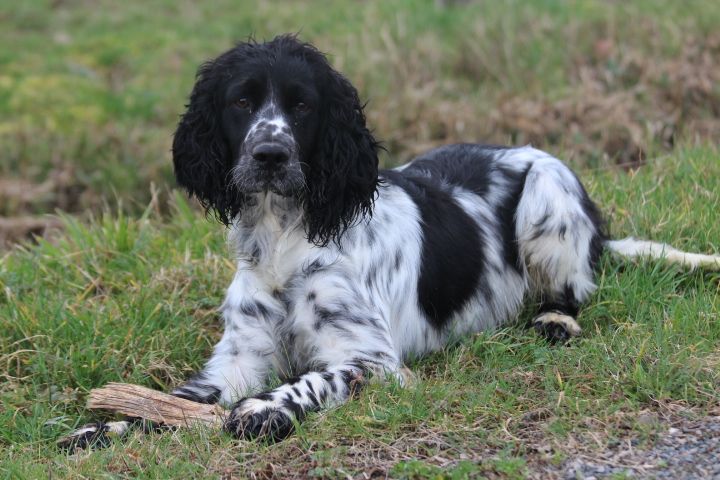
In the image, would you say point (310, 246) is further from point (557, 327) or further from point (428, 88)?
point (428, 88)

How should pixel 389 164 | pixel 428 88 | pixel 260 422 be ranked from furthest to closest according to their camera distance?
pixel 428 88
pixel 389 164
pixel 260 422

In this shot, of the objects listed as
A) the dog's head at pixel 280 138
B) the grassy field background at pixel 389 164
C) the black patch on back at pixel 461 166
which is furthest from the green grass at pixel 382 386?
the dog's head at pixel 280 138

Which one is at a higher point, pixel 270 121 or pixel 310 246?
pixel 270 121

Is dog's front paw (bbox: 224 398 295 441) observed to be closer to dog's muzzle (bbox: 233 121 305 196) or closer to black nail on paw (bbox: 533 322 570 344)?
dog's muzzle (bbox: 233 121 305 196)

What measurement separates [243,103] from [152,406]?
131 cm

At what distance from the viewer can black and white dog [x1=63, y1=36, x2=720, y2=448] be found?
15.2 ft

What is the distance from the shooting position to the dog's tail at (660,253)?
217 inches

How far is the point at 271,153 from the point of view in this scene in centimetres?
452

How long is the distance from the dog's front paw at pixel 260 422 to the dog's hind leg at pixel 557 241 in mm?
1638

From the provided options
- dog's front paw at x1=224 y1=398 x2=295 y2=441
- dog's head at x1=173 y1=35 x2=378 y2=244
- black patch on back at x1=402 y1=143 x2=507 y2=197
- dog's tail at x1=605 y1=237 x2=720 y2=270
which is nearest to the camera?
dog's front paw at x1=224 y1=398 x2=295 y2=441

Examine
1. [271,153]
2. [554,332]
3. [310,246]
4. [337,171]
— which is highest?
[271,153]

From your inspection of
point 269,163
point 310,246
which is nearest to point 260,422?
point 310,246

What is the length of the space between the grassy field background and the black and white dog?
0.70 ft

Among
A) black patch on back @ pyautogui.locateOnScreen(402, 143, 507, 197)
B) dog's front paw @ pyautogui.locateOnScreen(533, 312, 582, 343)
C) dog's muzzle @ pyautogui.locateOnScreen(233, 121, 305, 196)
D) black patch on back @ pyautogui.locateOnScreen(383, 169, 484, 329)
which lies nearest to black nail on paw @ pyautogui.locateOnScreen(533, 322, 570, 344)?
dog's front paw @ pyautogui.locateOnScreen(533, 312, 582, 343)
